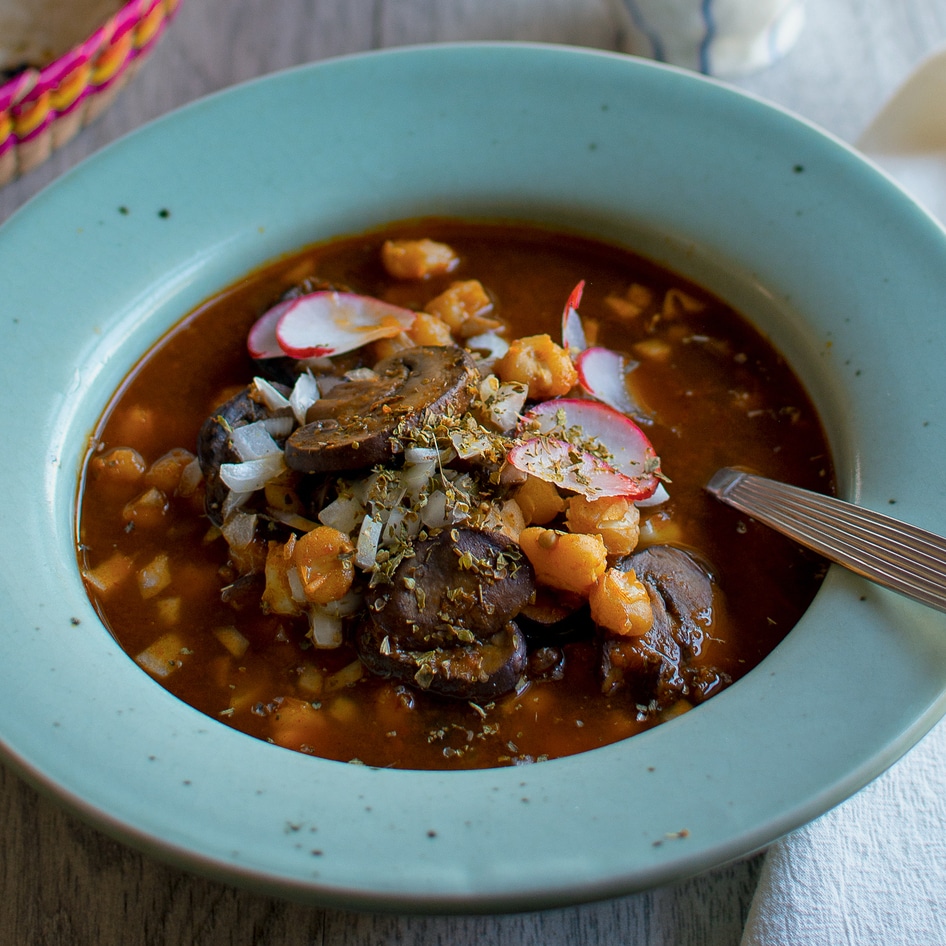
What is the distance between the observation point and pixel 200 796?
96.5 inches

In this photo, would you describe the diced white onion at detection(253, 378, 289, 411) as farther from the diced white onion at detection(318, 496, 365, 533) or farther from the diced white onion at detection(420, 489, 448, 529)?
the diced white onion at detection(420, 489, 448, 529)

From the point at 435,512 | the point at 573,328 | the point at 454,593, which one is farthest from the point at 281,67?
the point at 454,593

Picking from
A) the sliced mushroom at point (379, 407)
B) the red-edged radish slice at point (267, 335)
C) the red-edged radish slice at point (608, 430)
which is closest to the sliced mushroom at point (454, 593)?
the sliced mushroom at point (379, 407)

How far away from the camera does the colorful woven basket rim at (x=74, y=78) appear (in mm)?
4047

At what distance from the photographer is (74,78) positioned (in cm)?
421

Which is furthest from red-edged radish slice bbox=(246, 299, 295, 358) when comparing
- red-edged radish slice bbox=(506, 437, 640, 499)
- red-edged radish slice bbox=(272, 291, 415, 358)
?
red-edged radish slice bbox=(506, 437, 640, 499)

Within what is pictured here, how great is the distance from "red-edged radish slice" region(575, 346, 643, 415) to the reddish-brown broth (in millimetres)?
64

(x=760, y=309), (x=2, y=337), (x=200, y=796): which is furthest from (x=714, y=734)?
(x=2, y=337)

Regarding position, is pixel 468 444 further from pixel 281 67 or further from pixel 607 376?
pixel 281 67

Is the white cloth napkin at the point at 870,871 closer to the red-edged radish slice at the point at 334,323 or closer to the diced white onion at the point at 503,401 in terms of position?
the diced white onion at the point at 503,401

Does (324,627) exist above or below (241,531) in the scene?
below

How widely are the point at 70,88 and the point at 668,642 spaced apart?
11.0 ft

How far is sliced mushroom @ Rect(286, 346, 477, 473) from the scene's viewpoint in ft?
9.80

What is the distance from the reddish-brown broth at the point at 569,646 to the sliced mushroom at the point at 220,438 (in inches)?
5.3
